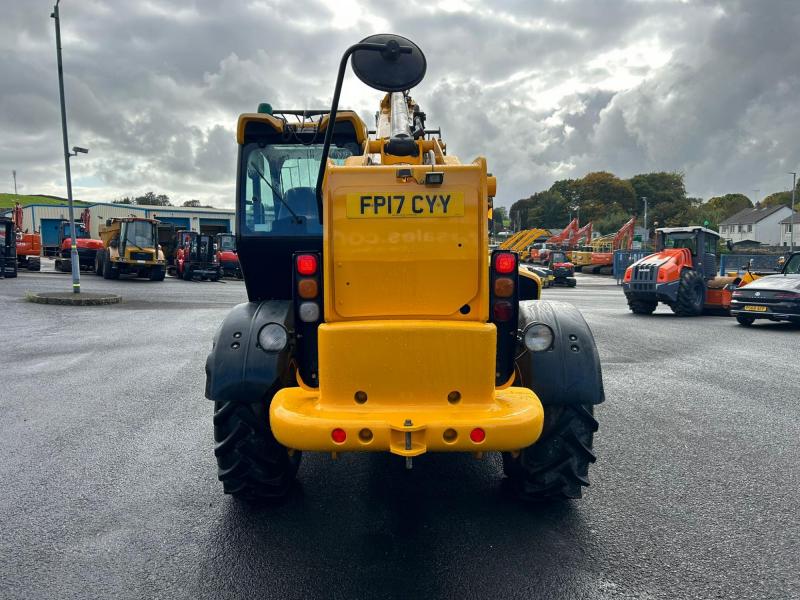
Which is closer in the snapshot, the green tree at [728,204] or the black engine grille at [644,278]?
the black engine grille at [644,278]

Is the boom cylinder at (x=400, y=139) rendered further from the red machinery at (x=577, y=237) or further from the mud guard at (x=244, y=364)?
the red machinery at (x=577, y=237)

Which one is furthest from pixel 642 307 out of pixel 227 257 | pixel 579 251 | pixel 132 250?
pixel 579 251

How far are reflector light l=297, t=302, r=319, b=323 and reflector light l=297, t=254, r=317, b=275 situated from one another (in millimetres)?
197

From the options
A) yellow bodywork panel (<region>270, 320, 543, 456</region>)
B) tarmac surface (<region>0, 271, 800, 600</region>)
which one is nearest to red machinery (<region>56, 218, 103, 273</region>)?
tarmac surface (<region>0, 271, 800, 600</region>)

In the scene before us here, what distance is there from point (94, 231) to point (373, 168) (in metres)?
61.7

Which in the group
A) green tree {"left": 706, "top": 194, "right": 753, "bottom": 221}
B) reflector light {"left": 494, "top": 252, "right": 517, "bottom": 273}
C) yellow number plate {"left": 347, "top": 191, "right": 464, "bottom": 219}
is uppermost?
green tree {"left": 706, "top": 194, "right": 753, "bottom": 221}

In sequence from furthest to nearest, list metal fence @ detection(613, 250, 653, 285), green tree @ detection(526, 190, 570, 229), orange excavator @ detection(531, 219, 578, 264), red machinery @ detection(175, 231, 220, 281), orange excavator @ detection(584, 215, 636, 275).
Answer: green tree @ detection(526, 190, 570, 229) → orange excavator @ detection(531, 219, 578, 264) → orange excavator @ detection(584, 215, 636, 275) → metal fence @ detection(613, 250, 653, 285) → red machinery @ detection(175, 231, 220, 281)

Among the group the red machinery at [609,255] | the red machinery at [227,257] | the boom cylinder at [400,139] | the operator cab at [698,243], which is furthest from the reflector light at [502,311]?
the red machinery at [609,255]

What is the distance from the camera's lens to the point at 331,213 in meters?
3.31

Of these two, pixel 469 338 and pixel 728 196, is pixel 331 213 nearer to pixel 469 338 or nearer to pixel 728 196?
pixel 469 338

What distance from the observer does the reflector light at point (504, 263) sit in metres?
3.48

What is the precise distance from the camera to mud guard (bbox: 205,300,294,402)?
11.4ft

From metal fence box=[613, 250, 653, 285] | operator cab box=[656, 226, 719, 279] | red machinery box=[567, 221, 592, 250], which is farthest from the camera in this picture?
red machinery box=[567, 221, 592, 250]

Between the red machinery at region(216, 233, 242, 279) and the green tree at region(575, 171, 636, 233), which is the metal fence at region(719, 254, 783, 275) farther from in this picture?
the green tree at region(575, 171, 636, 233)
